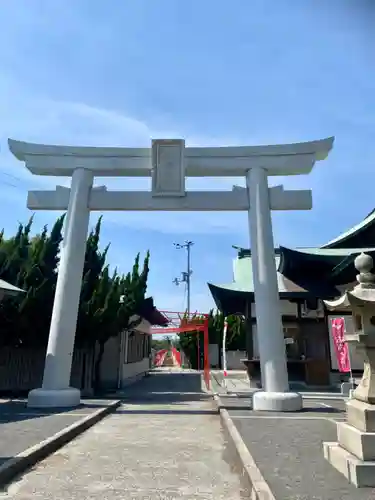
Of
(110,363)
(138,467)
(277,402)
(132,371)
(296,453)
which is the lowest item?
(138,467)

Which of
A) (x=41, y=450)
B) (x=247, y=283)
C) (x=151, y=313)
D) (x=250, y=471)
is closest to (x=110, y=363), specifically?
(x=151, y=313)

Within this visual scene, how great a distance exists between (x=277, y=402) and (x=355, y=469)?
575 centimetres

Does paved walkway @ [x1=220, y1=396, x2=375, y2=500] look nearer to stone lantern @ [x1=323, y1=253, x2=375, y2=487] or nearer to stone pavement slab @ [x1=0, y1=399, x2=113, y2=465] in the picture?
stone lantern @ [x1=323, y1=253, x2=375, y2=487]

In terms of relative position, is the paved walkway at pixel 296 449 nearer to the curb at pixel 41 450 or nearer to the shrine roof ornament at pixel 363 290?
the shrine roof ornament at pixel 363 290

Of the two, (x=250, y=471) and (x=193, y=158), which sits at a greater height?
(x=193, y=158)

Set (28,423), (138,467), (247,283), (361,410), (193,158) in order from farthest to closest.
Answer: (247,283), (193,158), (28,423), (138,467), (361,410)

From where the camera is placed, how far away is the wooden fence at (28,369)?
14.0 metres

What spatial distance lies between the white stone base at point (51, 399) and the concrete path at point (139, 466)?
1.66 m

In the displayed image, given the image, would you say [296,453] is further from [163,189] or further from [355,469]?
[163,189]

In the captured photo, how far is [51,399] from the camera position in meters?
10.3


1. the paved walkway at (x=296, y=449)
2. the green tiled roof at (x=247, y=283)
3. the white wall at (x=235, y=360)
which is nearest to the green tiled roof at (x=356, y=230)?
the green tiled roof at (x=247, y=283)

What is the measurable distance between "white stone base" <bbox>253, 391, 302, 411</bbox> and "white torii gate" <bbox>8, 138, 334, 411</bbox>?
7.36 ft

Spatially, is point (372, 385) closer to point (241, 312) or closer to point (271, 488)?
point (271, 488)

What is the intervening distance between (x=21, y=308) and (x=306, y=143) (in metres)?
9.73
